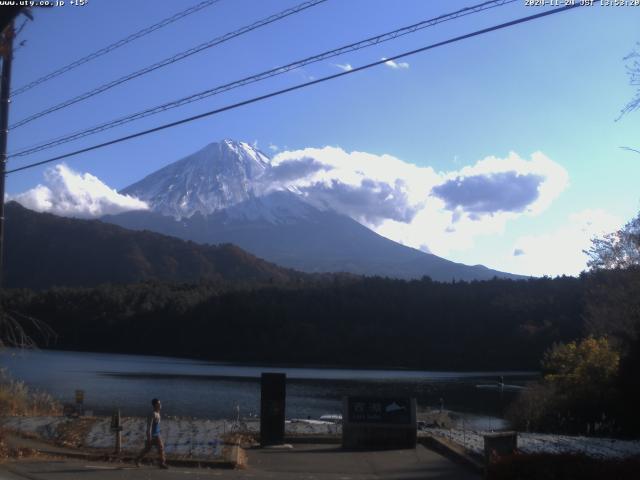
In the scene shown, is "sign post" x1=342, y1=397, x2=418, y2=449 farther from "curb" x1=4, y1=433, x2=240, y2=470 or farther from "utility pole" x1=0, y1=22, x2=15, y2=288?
"utility pole" x1=0, y1=22, x2=15, y2=288

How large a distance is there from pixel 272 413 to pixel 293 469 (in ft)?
7.73

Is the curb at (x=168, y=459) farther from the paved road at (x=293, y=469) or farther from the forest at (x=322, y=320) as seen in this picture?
the forest at (x=322, y=320)

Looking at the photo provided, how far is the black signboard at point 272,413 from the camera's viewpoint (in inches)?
666

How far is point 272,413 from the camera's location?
16891 mm

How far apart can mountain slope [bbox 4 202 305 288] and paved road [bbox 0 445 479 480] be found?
106m

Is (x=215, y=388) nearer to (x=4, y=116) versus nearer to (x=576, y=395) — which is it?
(x=576, y=395)

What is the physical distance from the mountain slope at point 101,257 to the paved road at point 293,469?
4155 inches

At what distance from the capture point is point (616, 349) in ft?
99.0

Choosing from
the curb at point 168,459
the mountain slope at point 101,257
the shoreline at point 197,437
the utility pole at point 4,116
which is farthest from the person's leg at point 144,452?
the mountain slope at point 101,257

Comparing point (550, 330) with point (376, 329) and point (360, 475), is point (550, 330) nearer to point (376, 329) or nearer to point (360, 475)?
point (376, 329)

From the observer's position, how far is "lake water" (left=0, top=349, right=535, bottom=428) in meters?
34.9

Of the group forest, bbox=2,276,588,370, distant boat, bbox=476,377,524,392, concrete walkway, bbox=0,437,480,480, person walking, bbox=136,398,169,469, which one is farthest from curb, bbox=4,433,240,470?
forest, bbox=2,276,588,370

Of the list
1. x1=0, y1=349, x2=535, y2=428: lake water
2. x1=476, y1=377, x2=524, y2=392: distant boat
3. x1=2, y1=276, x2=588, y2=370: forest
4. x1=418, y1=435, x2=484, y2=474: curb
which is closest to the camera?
x1=418, y1=435, x2=484, y2=474: curb

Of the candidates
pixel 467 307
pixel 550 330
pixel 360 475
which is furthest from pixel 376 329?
pixel 360 475
